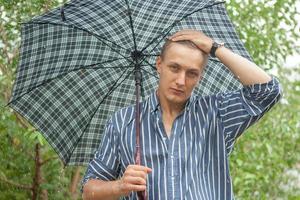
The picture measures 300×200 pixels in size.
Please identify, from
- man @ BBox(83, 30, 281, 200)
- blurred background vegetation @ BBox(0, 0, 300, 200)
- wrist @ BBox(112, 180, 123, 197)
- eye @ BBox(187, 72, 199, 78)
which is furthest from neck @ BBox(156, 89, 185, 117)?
blurred background vegetation @ BBox(0, 0, 300, 200)

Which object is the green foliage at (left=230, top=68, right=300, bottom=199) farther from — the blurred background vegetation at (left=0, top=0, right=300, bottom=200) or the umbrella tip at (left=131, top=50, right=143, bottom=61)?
the umbrella tip at (left=131, top=50, right=143, bottom=61)

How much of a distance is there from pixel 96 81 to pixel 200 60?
0.69 metres

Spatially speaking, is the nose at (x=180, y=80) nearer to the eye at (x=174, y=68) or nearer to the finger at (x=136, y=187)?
the eye at (x=174, y=68)

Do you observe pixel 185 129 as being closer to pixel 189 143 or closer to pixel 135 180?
pixel 189 143

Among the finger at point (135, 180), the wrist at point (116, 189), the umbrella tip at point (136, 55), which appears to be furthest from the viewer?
the umbrella tip at point (136, 55)

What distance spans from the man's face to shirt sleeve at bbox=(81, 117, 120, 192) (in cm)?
26

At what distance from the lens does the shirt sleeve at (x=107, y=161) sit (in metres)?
2.55

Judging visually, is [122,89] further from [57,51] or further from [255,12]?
[255,12]

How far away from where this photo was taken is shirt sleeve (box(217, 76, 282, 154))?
246cm

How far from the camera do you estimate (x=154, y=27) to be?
280 cm

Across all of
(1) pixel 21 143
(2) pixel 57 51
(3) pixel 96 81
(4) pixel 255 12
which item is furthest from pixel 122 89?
(4) pixel 255 12

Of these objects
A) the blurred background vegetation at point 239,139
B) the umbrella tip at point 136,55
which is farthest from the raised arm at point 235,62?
the blurred background vegetation at point 239,139

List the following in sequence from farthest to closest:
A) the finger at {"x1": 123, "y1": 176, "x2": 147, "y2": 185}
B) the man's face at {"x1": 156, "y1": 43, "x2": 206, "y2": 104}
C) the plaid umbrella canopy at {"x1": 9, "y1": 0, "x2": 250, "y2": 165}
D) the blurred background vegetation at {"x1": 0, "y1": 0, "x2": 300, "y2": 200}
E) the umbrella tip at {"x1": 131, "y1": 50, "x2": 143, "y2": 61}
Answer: the blurred background vegetation at {"x1": 0, "y1": 0, "x2": 300, "y2": 200}, the umbrella tip at {"x1": 131, "y1": 50, "x2": 143, "y2": 61}, the plaid umbrella canopy at {"x1": 9, "y1": 0, "x2": 250, "y2": 165}, the man's face at {"x1": 156, "y1": 43, "x2": 206, "y2": 104}, the finger at {"x1": 123, "y1": 176, "x2": 147, "y2": 185}

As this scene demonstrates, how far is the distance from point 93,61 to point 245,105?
2.61 ft
